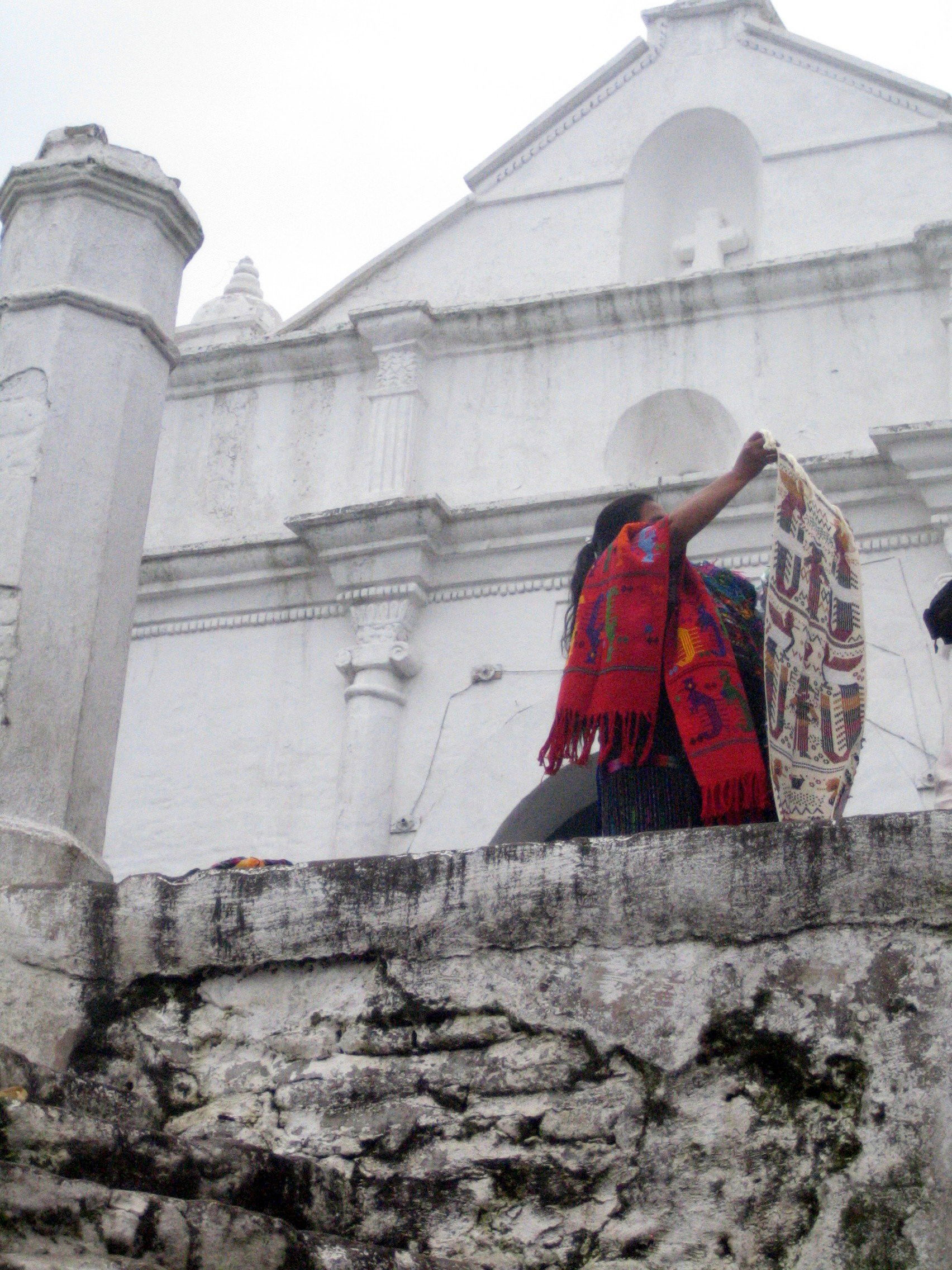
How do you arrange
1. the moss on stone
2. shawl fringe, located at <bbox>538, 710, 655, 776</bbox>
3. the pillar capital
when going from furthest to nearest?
1. the pillar capital
2. shawl fringe, located at <bbox>538, 710, 655, 776</bbox>
3. the moss on stone

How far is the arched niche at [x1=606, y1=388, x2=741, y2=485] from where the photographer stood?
9.02m

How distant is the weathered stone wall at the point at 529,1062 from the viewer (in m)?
Result: 2.94

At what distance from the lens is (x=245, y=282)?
36.6ft

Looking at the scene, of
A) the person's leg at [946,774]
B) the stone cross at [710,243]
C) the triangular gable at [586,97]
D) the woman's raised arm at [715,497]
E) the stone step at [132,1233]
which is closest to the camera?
the stone step at [132,1233]

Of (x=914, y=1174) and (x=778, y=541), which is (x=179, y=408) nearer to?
(x=778, y=541)

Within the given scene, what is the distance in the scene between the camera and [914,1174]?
296 centimetres

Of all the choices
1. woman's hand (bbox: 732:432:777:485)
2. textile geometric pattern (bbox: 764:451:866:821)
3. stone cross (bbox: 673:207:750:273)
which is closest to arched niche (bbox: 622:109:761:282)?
stone cross (bbox: 673:207:750:273)

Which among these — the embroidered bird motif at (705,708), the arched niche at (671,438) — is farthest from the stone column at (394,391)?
the embroidered bird motif at (705,708)

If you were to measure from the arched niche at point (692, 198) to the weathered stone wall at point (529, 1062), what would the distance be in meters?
6.59

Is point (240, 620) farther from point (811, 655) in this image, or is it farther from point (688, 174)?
point (811, 655)

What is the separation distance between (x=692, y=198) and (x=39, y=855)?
679cm

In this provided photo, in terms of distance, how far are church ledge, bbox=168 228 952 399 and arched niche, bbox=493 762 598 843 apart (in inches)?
93.9

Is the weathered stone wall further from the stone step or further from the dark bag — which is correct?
the dark bag

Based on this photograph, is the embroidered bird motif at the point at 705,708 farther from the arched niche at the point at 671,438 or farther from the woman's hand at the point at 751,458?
the arched niche at the point at 671,438
